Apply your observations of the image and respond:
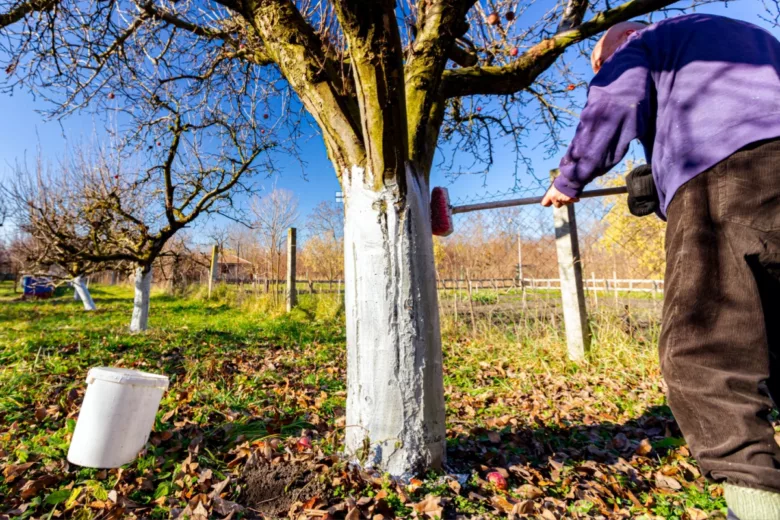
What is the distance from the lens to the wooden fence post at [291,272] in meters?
9.23

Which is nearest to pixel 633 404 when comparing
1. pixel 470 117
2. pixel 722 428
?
pixel 722 428

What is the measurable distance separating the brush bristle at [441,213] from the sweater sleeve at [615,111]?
0.89 meters

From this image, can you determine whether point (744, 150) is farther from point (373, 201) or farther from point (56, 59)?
point (56, 59)

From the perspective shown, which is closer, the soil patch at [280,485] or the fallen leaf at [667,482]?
the soil patch at [280,485]

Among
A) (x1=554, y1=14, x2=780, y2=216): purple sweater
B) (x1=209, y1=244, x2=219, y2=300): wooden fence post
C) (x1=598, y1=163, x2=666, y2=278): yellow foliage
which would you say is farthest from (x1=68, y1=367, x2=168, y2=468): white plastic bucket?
(x1=209, y1=244, x2=219, y2=300): wooden fence post

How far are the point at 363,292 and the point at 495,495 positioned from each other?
111 centimetres

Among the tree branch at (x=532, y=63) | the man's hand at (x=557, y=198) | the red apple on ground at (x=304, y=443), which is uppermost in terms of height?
the tree branch at (x=532, y=63)

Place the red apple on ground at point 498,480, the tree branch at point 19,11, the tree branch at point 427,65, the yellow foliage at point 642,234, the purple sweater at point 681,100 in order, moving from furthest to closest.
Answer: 1. the yellow foliage at point 642,234
2. the tree branch at point 19,11
3. the tree branch at point 427,65
4. the red apple on ground at point 498,480
5. the purple sweater at point 681,100

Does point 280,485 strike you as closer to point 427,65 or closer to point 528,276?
point 427,65

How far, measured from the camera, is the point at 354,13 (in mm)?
1403

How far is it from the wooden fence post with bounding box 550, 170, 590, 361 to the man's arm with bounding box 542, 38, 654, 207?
2.95 metres

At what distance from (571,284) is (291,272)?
7065mm

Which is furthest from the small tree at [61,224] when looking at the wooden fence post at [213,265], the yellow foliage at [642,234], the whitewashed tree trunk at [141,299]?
the yellow foliage at [642,234]

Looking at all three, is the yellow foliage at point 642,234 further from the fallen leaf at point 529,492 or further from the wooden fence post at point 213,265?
the wooden fence post at point 213,265
